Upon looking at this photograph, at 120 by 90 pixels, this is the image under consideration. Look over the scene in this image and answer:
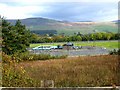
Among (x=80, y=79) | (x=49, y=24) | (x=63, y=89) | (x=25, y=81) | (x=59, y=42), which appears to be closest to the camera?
(x=63, y=89)

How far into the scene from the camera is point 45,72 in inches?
362

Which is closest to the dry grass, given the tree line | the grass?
the grass

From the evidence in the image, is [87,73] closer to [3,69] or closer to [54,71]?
[54,71]

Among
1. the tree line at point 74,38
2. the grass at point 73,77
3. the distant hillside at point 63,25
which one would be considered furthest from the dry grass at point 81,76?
the tree line at point 74,38

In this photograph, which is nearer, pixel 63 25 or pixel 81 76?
pixel 81 76

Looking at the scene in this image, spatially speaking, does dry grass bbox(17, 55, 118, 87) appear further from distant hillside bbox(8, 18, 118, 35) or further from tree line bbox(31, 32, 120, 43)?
tree line bbox(31, 32, 120, 43)

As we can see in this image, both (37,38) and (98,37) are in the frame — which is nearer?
(37,38)

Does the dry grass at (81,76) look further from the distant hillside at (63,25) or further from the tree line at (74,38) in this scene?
→ the tree line at (74,38)

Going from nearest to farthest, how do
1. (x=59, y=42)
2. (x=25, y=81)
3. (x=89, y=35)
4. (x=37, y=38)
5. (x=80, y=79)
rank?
(x=25, y=81), (x=80, y=79), (x=37, y=38), (x=59, y=42), (x=89, y=35)

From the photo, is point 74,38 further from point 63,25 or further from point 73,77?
point 73,77

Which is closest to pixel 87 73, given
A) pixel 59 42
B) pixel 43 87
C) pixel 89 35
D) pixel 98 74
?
pixel 98 74

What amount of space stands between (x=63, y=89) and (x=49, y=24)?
25.7 meters

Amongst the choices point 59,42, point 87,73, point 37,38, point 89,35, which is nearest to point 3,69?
point 87,73

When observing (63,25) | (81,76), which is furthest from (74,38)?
(81,76)
